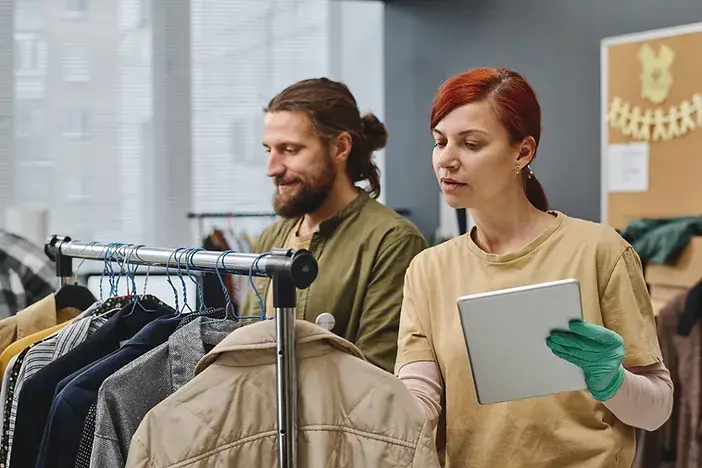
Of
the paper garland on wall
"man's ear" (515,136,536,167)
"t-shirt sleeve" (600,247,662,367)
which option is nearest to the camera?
"t-shirt sleeve" (600,247,662,367)

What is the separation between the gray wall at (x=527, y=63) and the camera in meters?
4.13

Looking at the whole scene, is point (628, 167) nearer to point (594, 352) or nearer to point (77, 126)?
point (77, 126)

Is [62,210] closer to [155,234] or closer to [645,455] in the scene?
[155,234]

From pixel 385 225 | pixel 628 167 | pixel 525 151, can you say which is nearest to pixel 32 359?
pixel 385 225

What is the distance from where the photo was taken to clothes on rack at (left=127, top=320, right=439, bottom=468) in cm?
130

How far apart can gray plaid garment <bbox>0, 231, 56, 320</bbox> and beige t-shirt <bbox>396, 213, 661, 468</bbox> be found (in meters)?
1.43

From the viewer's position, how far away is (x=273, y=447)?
1.35m

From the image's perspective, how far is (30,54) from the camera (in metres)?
4.53

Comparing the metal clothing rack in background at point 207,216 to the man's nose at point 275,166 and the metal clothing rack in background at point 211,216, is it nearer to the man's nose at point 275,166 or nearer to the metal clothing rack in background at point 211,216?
the metal clothing rack in background at point 211,216

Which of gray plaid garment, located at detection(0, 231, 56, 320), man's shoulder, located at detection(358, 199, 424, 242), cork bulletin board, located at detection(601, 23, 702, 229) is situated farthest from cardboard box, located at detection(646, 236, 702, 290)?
gray plaid garment, located at detection(0, 231, 56, 320)

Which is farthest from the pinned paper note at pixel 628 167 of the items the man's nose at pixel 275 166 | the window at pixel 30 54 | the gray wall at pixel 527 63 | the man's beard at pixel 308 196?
the window at pixel 30 54

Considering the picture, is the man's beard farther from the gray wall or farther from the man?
the gray wall

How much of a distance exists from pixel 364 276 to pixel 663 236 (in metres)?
1.68

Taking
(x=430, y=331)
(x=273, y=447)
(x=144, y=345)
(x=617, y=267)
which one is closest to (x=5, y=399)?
(x=144, y=345)
